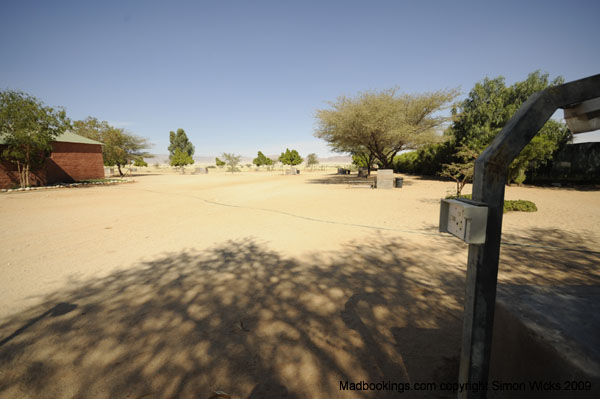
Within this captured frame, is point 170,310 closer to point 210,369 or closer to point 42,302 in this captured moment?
point 210,369

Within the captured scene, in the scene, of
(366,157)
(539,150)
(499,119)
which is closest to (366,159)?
(366,157)

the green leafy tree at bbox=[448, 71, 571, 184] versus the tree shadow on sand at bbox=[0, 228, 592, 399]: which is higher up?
the green leafy tree at bbox=[448, 71, 571, 184]

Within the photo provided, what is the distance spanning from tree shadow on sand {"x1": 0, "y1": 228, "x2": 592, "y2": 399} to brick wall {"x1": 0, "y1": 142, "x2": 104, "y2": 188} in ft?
77.0

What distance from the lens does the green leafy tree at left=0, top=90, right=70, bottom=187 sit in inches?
611

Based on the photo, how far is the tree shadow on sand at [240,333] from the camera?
2.07m

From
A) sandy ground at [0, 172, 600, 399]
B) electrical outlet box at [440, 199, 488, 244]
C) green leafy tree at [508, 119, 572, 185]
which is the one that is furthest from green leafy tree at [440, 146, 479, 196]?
electrical outlet box at [440, 199, 488, 244]

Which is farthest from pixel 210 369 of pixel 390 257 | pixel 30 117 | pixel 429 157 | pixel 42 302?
pixel 429 157

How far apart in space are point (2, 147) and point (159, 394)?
26.6m

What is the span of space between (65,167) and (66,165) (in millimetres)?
211

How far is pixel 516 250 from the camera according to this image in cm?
486

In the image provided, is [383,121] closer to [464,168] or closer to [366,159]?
[464,168]

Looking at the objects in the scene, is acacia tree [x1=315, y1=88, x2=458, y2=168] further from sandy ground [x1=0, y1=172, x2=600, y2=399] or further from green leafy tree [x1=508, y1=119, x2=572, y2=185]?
sandy ground [x1=0, y1=172, x2=600, y2=399]

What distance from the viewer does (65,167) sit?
2305cm

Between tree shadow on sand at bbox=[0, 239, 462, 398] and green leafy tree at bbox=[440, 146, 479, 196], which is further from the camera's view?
green leafy tree at bbox=[440, 146, 479, 196]
